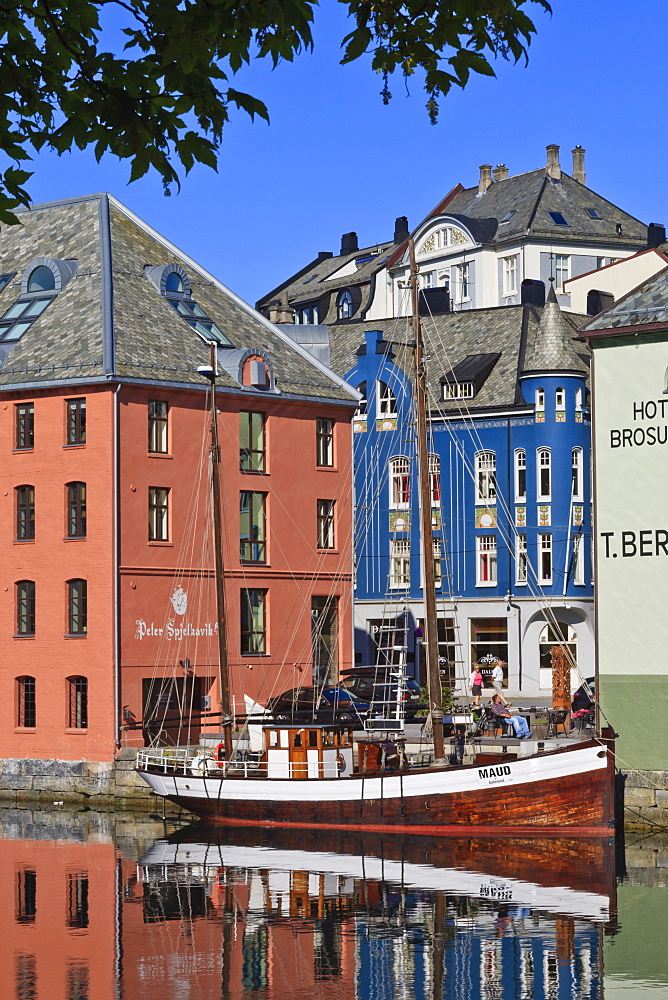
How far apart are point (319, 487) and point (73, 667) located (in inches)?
488

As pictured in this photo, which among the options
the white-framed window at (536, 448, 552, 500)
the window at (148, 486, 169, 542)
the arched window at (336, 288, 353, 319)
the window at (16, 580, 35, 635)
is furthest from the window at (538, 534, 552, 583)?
the arched window at (336, 288, 353, 319)

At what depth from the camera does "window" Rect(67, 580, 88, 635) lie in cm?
5056

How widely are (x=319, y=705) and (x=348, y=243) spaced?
78.6 meters

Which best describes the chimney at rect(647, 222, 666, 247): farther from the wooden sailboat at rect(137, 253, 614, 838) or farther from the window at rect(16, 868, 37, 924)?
the window at rect(16, 868, 37, 924)

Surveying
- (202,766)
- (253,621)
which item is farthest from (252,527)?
(202,766)

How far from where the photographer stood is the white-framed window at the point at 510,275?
95312mm

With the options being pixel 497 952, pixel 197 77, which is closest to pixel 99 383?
pixel 497 952

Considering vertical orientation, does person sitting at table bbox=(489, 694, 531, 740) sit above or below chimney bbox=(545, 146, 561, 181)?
below

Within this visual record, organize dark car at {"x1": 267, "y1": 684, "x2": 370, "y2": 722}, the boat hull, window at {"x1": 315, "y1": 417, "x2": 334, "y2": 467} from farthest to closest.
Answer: window at {"x1": 315, "y1": 417, "x2": 334, "y2": 467} < dark car at {"x1": 267, "y1": 684, "x2": 370, "y2": 722} < the boat hull

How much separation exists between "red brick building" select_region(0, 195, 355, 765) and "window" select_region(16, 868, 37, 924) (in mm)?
13734

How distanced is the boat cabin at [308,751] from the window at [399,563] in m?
33.3

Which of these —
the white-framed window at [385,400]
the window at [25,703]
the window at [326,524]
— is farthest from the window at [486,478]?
the window at [25,703]

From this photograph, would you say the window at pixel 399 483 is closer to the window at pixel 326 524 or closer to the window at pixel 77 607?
the window at pixel 326 524

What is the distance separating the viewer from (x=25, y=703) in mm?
51406
